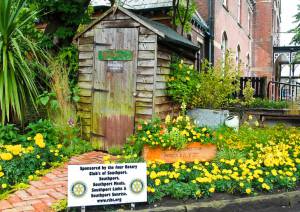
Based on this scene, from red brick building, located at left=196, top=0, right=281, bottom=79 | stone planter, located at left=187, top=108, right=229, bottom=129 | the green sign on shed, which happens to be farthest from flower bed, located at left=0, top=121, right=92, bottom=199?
red brick building, located at left=196, top=0, right=281, bottom=79

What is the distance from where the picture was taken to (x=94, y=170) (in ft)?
15.1

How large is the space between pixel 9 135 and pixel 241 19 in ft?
68.0

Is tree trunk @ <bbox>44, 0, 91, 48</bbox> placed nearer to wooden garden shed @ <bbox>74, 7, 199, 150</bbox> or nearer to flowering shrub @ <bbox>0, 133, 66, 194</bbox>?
wooden garden shed @ <bbox>74, 7, 199, 150</bbox>

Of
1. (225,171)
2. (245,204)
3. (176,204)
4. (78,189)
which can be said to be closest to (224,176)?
(225,171)

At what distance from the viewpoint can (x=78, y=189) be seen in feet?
14.7

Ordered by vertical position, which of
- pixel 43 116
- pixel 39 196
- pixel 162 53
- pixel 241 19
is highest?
pixel 241 19

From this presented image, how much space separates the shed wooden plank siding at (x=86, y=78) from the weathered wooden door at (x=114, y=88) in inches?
5.6

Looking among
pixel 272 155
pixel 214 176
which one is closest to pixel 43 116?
pixel 214 176

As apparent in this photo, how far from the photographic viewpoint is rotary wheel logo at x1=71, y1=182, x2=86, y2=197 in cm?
445

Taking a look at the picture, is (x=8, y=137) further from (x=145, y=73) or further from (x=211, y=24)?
(x=211, y=24)

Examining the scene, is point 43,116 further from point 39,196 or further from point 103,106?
point 39,196

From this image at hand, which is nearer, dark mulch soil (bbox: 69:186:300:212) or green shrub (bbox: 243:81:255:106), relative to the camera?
dark mulch soil (bbox: 69:186:300:212)

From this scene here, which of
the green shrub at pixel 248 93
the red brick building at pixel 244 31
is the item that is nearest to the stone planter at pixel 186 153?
the green shrub at pixel 248 93

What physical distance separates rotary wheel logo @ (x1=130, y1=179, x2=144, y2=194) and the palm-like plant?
3055 millimetres
